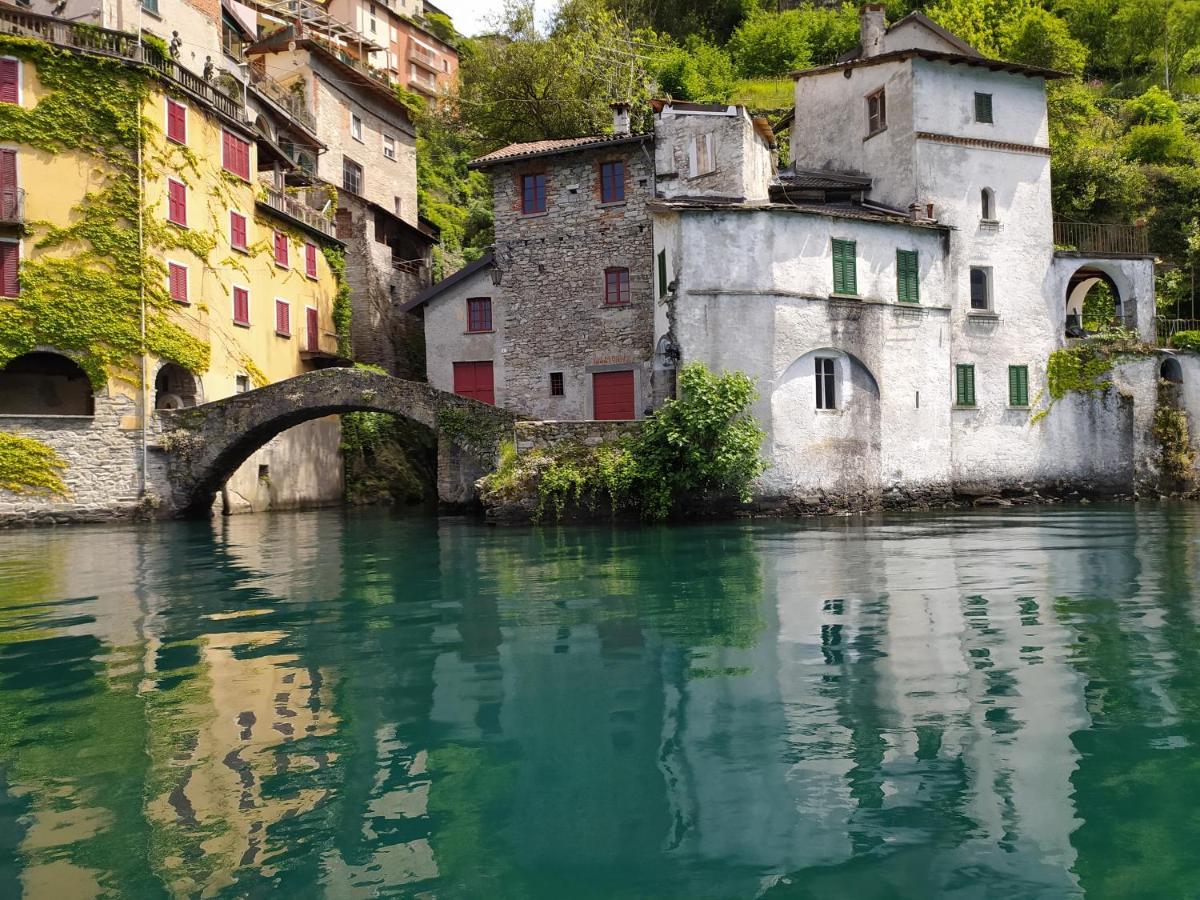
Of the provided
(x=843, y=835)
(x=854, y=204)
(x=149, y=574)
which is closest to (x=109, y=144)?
(x=149, y=574)

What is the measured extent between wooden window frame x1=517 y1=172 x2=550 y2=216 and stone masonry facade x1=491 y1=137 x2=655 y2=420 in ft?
0.34

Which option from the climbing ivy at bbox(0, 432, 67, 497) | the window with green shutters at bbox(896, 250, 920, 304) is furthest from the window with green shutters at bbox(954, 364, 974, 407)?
the climbing ivy at bbox(0, 432, 67, 497)

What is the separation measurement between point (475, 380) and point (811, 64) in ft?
125

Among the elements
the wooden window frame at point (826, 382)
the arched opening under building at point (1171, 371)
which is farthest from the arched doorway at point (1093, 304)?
the wooden window frame at point (826, 382)

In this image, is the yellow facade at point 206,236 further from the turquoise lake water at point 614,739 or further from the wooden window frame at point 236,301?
the turquoise lake water at point 614,739

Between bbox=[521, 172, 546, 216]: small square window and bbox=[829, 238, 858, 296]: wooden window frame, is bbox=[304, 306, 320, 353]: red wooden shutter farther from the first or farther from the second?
bbox=[829, 238, 858, 296]: wooden window frame

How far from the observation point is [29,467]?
2766cm

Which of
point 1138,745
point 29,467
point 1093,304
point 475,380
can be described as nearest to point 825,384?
point 475,380

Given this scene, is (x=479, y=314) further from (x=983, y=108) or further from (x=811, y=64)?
(x=811, y=64)

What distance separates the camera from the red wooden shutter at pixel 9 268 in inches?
1085

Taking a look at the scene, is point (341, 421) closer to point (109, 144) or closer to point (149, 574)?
point (109, 144)

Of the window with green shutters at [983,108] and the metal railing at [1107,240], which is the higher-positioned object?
the window with green shutters at [983,108]

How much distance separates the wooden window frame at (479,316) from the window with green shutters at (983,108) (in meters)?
16.6

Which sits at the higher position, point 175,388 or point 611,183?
point 611,183
